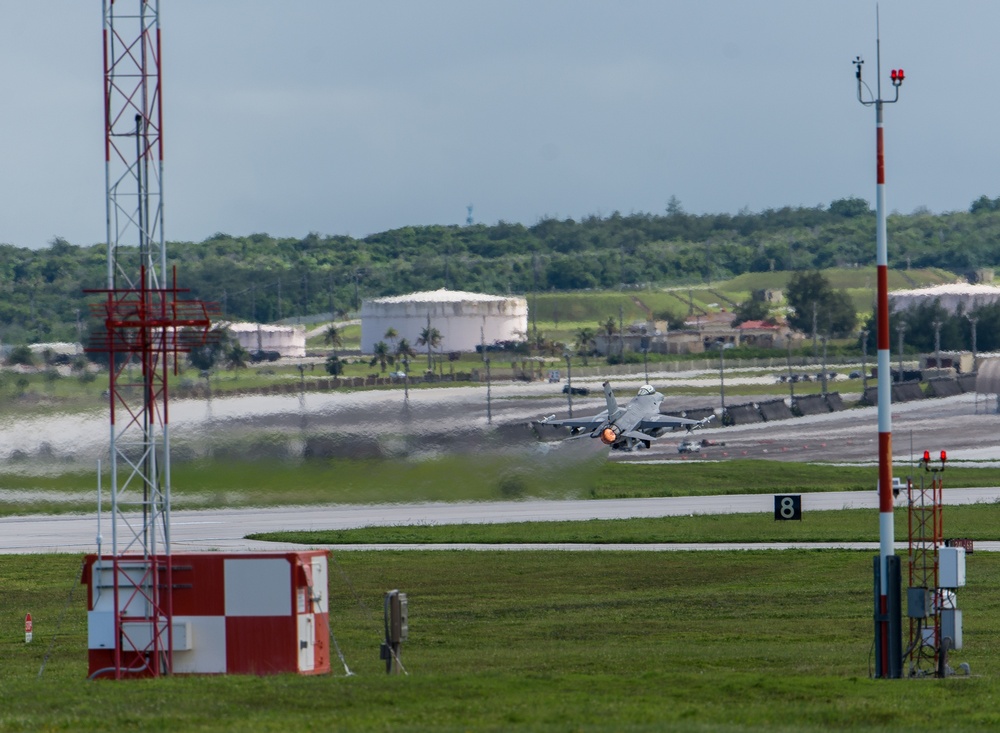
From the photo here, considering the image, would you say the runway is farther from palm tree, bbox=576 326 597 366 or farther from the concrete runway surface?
palm tree, bbox=576 326 597 366

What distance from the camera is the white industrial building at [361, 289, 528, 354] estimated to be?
19075cm

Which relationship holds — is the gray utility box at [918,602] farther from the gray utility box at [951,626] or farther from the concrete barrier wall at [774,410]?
the concrete barrier wall at [774,410]

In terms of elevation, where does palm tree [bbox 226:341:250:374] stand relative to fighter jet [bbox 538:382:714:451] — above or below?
above

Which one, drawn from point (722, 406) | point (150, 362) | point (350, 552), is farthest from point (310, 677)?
point (722, 406)

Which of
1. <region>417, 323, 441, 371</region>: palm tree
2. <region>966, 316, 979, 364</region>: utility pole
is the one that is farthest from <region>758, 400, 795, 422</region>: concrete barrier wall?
<region>417, 323, 441, 371</region>: palm tree

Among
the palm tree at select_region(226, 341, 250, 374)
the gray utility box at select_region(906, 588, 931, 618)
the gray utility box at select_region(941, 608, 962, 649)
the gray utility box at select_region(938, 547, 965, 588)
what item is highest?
the palm tree at select_region(226, 341, 250, 374)

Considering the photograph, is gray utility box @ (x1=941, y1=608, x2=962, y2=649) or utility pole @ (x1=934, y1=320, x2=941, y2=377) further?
utility pole @ (x1=934, y1=320, x2=941, y2=377)

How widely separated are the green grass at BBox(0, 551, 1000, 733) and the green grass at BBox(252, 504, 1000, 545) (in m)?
5.80

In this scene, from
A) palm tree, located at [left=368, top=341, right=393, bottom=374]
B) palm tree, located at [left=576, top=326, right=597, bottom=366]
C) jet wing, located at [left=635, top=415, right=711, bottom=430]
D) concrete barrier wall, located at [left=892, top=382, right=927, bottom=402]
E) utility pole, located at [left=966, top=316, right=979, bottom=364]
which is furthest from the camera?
palm tree, located at [left=576, top=326, right=597, bottom=366]

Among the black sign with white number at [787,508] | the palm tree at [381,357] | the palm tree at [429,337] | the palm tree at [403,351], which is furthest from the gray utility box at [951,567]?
the palm tree at [429,337]

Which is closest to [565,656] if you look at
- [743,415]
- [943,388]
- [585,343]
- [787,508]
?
[787,508]

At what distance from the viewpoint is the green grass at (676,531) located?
63.0 meters

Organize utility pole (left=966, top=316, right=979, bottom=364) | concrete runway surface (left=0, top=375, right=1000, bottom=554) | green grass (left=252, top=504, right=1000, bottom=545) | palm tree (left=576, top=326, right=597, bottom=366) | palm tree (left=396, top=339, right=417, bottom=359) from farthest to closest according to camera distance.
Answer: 1. palm tree (left=576, top=326, right=597, bottom=366)
2. palm tree (left=396, top=339, right=417, bottom=359)
3. utility pole (left=966, top=316, right=979, bottom=364)
4. concrete runway surface (left=0, top=375, right=1000, bottom=554)
5. green grass (left=252, top=504, right=1000, bottom=545)

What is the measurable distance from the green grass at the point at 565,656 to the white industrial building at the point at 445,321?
131 meters
